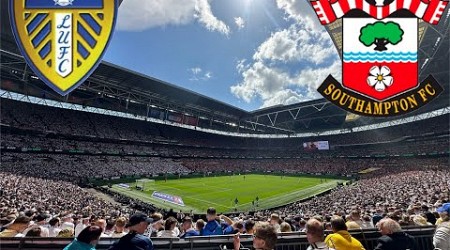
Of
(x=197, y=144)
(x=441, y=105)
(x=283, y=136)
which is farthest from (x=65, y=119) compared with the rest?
(x=441, y=105)

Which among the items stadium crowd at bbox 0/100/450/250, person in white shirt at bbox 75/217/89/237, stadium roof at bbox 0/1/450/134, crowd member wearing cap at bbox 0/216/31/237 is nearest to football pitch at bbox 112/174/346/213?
stadium crowd at bbox 0/100/450/250

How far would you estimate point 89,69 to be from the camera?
229 inches

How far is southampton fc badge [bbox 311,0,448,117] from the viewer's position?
13.9 ft

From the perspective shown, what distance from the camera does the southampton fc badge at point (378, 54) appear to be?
4223 mm

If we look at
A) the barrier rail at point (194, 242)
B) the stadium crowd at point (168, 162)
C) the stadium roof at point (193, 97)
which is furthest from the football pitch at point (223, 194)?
the barrier rail at point (194, 242)

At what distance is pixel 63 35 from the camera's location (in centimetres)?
625

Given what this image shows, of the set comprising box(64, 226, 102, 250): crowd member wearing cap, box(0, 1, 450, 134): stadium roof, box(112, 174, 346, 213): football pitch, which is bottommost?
box(112, 174, 346, 213): football pitch

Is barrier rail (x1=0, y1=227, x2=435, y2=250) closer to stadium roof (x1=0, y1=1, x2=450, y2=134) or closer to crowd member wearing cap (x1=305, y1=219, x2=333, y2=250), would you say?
crowd member wearing cap (x1=305, y1=219, x2=333, y2=250)

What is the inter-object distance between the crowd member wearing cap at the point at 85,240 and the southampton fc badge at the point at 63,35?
334 cm

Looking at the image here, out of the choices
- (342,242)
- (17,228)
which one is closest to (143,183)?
(17,228)

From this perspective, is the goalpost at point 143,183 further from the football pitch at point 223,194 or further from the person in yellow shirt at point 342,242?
the person in yellow shirt at point 342,242

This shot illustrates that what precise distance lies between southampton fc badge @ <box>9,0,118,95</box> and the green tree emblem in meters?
4.76

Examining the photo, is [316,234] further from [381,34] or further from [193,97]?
[193,97]

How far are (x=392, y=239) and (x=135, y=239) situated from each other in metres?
3.53
